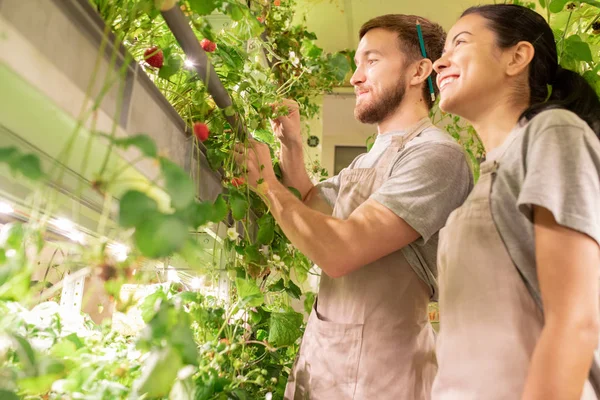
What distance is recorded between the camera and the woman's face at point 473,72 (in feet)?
3.30

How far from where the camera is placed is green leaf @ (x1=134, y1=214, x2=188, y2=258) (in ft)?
1.28

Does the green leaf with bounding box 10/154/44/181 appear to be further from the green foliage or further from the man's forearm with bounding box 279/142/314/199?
the man's forearm with bounding box 279/142/314/199

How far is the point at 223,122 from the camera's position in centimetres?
107

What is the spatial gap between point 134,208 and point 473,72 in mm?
805

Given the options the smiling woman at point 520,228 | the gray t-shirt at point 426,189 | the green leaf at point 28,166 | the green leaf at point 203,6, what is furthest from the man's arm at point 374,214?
the green leaf at point 28,166

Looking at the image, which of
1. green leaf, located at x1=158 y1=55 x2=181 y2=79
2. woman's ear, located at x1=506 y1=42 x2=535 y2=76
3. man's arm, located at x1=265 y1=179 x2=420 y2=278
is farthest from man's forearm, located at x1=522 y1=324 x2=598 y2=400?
green leaf, located at x1=158 y1=55 x2=181 y2=79

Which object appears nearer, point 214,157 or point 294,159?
point 214,157

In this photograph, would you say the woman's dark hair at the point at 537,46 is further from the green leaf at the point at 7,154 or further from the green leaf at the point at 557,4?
the green leaf at the point at 7,154

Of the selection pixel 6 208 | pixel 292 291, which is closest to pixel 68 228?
pixel 6 208

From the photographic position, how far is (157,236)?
1.29ft

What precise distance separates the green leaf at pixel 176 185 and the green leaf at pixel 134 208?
0.05 ft

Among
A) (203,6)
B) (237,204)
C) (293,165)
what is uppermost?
(293,165)

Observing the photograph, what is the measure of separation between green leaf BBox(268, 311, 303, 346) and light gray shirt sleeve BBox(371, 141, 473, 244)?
329 mm

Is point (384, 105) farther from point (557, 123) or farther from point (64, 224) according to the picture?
point (64, 224)
